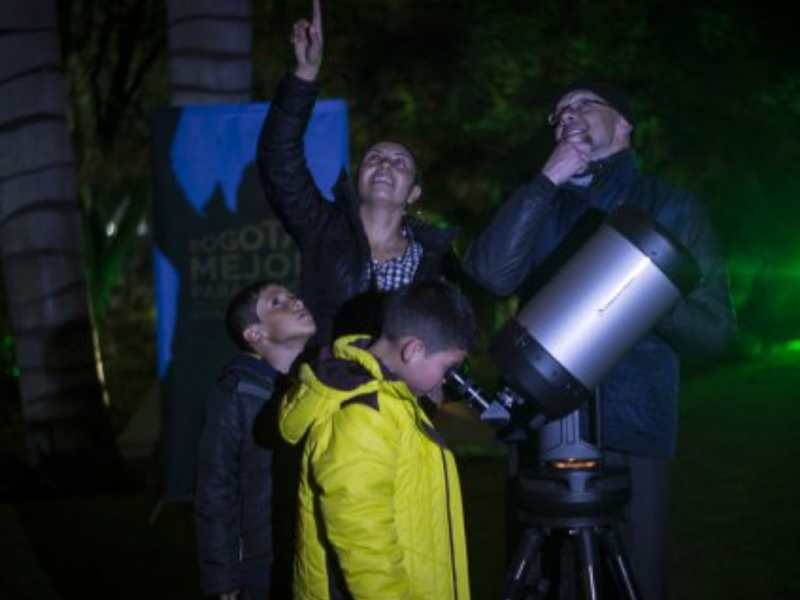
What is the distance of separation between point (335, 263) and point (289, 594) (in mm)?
1001

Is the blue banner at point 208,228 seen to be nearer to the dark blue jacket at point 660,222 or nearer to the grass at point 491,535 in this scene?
the grass at point 491,535

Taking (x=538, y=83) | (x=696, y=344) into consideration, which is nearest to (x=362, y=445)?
(x=696, y=344)

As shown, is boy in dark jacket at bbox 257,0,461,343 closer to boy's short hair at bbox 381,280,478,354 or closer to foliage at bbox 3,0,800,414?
boy's short hair at bbox 381,280,478,354

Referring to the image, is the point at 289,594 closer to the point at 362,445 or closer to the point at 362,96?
the point at 362,445

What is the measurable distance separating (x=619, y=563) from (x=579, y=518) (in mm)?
190

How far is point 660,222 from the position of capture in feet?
9.31

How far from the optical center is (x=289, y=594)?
330 centimetres

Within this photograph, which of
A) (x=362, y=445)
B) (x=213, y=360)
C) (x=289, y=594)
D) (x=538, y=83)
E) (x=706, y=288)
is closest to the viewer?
(x=362, y=445)

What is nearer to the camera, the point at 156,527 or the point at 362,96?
the point at 156,527

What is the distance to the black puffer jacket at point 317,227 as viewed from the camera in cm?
324

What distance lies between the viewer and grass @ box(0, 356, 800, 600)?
5055mm

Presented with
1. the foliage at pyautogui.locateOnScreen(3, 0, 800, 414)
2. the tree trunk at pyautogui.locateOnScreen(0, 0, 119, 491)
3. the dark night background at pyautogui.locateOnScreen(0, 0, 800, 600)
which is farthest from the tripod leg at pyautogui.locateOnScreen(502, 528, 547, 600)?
Answer: the foliage at pyautogui.locateOnScreen(3, 0, 800, 414)

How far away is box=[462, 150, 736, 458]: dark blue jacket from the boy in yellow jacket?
27cm

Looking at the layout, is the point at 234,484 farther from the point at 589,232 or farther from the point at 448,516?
the point at 589,232
